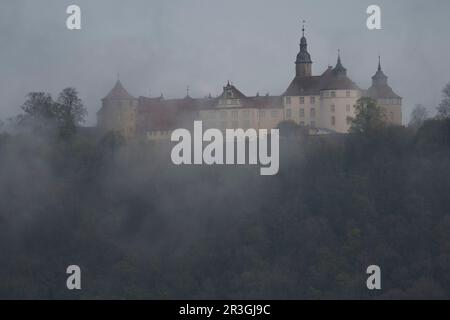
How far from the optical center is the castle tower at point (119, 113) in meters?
60.6

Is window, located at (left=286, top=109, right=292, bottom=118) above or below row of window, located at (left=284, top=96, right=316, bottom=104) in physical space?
below

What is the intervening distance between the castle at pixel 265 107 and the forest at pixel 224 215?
1.07 meters

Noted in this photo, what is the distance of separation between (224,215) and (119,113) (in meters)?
6.87

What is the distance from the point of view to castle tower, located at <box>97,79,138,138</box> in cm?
6059

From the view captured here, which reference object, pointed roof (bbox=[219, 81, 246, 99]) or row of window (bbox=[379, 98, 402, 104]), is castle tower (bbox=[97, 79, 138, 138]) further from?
row of window (bbox=[379, 98, 402, 104])

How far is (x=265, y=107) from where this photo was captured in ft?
197

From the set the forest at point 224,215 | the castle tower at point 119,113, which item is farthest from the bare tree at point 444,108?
the castle tower at point 119,113

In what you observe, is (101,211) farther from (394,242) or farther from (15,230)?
(394,242)

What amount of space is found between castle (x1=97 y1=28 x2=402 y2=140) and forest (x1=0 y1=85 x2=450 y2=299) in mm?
1065

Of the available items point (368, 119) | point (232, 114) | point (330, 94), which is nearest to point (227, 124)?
point (232, 114)

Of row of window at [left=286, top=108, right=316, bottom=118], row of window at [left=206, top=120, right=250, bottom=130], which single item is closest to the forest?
row of window at [left=286, top=108, right=316, bottom=118]

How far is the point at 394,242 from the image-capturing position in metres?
53.2

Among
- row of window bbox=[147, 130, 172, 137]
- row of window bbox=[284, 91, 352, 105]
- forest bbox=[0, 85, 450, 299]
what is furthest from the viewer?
row of window bbox=[147, 130, 172, 137]
